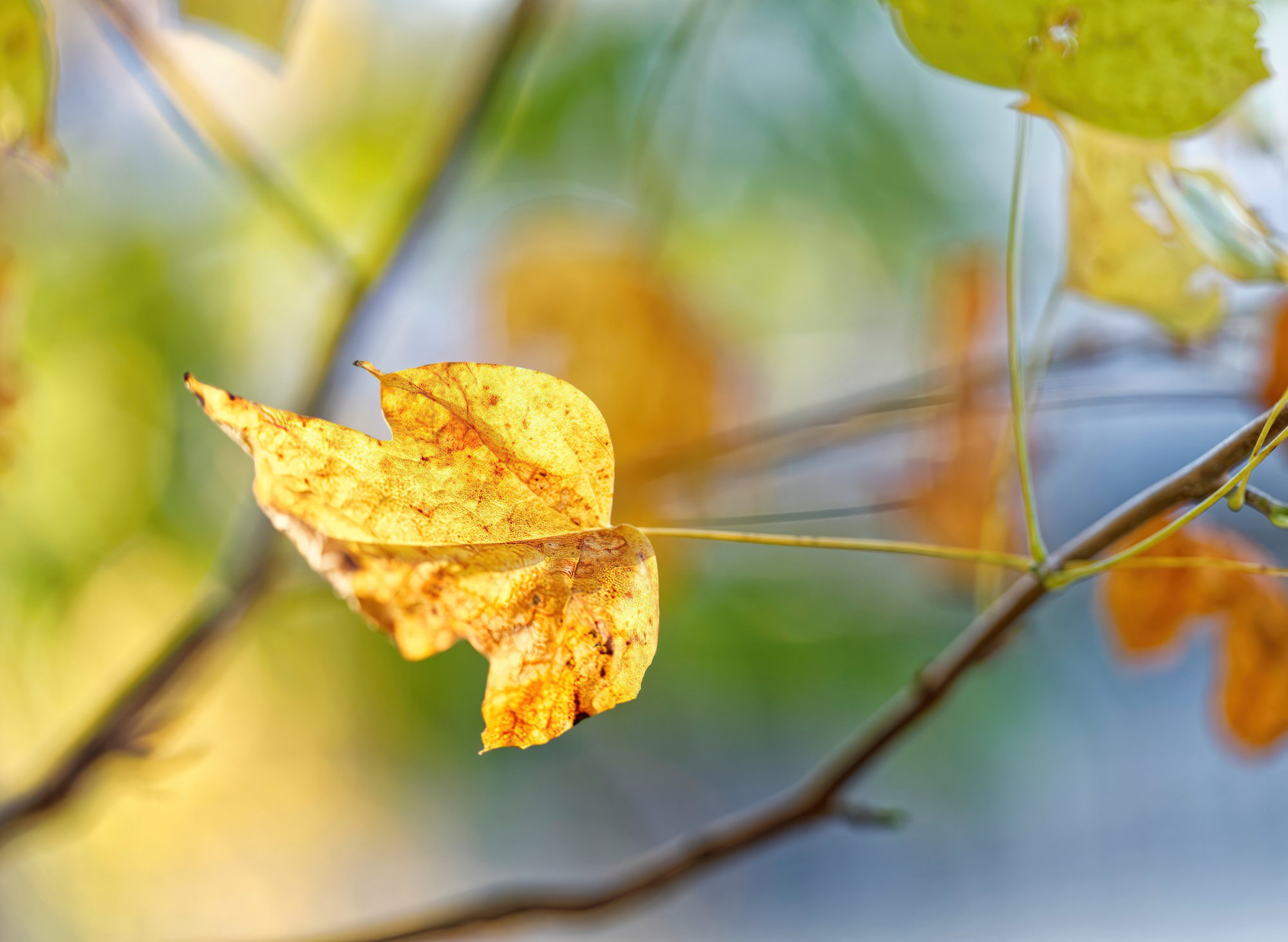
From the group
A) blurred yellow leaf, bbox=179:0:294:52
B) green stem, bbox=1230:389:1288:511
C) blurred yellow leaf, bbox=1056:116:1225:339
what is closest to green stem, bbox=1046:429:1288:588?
green stem, bbox=1230:389:1288:511

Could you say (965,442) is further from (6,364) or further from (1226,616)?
(6,364)

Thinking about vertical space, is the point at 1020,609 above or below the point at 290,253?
below

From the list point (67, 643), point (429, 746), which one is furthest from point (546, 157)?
point (429, 746)

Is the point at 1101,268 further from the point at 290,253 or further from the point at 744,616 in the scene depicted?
the point at 744,616

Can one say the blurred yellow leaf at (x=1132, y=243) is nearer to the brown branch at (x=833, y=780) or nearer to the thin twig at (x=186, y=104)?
the brown branch at (x=833, y=780)

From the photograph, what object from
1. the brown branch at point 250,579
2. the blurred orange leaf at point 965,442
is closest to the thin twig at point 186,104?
the brown branch at point 250,579

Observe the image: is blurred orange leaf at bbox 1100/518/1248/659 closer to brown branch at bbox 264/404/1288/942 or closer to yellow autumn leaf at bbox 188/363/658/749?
brown branch at bbox 264/404/1288/942

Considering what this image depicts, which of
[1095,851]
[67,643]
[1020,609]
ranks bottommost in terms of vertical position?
[1095,851]
